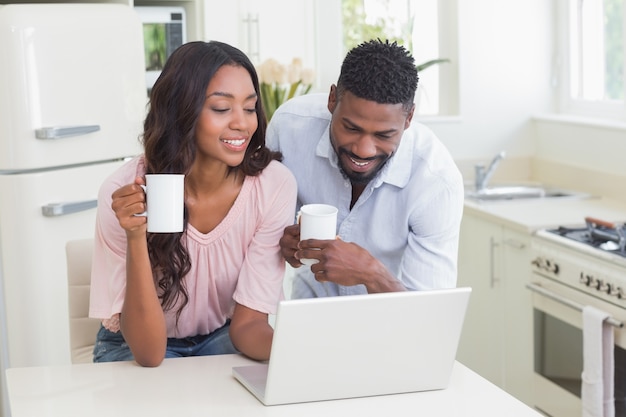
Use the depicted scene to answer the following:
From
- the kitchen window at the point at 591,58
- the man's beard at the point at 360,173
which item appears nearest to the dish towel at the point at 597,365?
the man's beard at the point at 360,173

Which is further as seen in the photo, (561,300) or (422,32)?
(422,32)

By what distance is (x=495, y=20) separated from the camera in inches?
172

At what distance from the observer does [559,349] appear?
329cm

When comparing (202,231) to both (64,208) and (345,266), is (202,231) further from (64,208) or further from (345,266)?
(64,208)

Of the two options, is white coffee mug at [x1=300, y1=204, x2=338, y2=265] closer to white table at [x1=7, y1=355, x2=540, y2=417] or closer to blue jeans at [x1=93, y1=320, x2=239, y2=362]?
white table at [x1=7, y1=355, x2=540, y2=417]

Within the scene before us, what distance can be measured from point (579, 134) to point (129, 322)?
268 cm

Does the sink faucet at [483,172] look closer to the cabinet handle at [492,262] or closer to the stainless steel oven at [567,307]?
the cabinet handle at [492,262]

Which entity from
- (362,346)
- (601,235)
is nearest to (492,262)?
(601,235)

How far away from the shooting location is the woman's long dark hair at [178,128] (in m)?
1.98

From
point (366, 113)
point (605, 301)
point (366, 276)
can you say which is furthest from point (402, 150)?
point (605, 301)

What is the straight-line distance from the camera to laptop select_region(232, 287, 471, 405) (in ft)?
5.16

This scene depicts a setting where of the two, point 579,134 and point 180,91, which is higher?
point 180,91

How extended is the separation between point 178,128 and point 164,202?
14.1 inches

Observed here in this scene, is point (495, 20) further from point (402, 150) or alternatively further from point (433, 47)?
point (402, 150)
